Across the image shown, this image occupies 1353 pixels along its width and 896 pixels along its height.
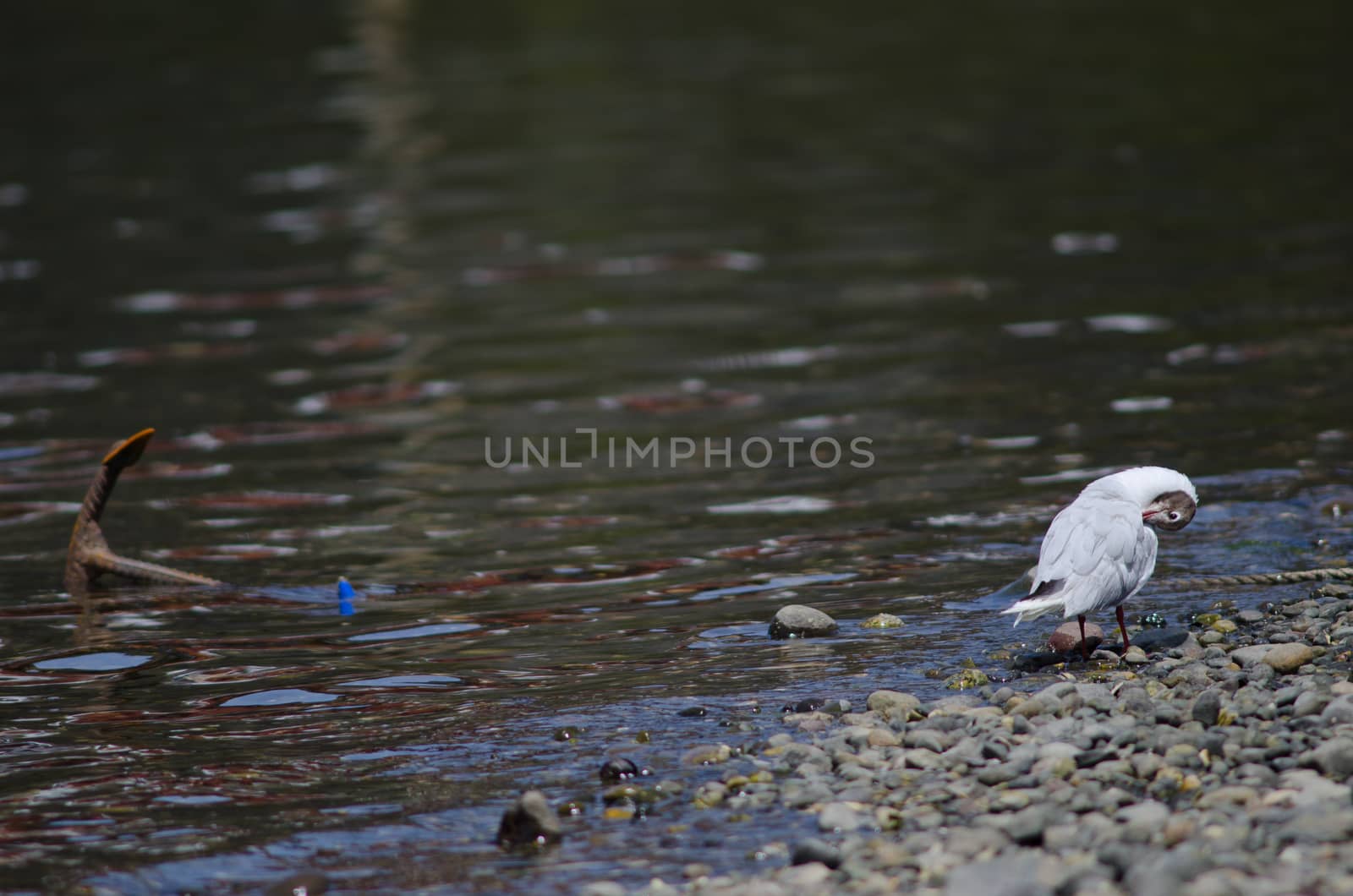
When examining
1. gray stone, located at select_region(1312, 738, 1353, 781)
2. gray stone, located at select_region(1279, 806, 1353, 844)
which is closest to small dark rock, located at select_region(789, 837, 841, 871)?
gray stone, located at select_region(1279, 806, 1353, 844)

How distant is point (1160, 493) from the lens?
670cm

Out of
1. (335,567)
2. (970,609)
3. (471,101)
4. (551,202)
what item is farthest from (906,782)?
(471,101)

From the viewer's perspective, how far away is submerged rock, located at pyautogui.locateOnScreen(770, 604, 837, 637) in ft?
23.8

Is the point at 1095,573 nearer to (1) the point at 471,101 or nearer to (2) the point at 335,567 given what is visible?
(2) the point at 335,567

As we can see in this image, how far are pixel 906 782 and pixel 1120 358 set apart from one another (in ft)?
24.4

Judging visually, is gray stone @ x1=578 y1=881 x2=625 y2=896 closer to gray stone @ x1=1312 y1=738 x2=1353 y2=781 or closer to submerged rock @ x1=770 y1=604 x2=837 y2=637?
gray stone @ x1=1312 y1=738 x2=1353 y2=781

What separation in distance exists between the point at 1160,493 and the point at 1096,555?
1.95 ft

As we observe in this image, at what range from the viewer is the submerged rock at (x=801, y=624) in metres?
7.25

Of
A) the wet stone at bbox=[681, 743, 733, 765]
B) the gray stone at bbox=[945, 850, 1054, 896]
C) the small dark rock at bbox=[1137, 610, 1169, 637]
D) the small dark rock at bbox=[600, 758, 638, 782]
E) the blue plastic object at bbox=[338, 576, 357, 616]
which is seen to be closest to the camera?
the gray stone at bbox=[945, 850, 1054, 896]

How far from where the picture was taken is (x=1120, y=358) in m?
12.1

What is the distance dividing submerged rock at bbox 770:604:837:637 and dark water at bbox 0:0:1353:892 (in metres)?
0.14

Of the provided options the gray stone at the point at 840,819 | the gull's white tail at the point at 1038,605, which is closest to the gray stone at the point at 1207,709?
the gull's white tail at the point at 1038,605

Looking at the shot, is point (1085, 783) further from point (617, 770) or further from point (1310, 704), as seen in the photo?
point (617, 770)

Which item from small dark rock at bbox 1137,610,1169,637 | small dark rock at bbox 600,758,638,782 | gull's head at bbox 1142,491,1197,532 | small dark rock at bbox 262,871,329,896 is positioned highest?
gull's head at bbox 1142,491,1197,532
